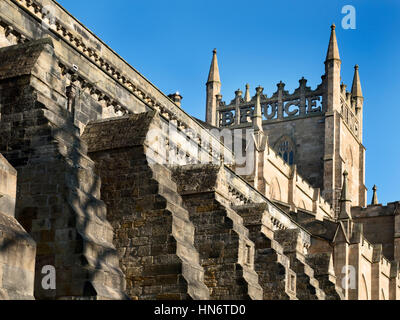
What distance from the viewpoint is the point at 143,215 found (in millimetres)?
17922

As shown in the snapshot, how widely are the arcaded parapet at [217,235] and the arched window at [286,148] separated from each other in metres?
44.1

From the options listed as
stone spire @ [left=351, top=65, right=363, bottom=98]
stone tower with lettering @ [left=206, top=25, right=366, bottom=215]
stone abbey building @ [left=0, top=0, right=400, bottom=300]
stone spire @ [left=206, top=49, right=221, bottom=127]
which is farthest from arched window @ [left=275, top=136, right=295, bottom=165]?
stone abbey building @ [left=0, top=0, right=400, bottom=300]

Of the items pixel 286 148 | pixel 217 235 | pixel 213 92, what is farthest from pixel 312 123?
pixel 217 235

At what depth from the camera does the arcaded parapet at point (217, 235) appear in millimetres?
21031

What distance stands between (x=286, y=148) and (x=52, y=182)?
171ft

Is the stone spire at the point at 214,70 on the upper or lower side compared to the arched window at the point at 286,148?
upper

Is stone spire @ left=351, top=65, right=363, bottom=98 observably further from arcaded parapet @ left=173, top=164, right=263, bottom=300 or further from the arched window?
arcaded parapet @ left=173, top=164, right=263, bottom=300

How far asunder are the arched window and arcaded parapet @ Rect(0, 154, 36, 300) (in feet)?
176

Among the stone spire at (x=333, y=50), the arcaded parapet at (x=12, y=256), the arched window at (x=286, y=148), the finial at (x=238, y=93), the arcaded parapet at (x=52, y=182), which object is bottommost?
the arcaded parapet at (x=12, y=256)

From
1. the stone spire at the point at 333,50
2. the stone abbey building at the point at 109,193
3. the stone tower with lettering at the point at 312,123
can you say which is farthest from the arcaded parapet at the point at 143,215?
the stone spire at the point at 333,50

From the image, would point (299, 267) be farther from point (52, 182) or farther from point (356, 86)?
point (356, 86)

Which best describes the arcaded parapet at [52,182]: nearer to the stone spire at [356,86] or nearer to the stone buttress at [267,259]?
the stone buttress at [267,259]
